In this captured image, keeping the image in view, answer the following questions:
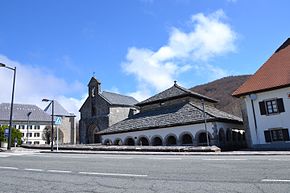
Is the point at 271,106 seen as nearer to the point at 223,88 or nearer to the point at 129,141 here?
the point at 129,141

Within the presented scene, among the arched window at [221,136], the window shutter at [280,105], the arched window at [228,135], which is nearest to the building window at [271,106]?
the window shutter at [280,105]

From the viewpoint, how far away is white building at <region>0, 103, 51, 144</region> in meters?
70.6

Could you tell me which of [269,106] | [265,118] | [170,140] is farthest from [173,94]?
[269,106]

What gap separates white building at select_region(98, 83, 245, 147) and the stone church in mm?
12793

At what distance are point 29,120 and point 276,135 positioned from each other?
6806cm

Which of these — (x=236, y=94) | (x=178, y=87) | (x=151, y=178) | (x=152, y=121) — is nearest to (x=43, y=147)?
(x=152, y=121)

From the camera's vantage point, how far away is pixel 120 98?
185 feet

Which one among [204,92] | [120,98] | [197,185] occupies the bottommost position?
[197,185]

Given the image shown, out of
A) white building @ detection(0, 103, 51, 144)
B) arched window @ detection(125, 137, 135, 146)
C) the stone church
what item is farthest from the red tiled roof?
white building @ detection(0, 103, 51, 144)

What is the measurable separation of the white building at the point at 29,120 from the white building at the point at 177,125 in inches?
1782

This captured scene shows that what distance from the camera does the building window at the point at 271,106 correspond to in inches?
919

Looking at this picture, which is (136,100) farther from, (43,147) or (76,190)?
(76,190)

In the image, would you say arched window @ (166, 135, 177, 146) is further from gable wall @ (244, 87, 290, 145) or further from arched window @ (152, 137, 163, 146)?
gable wall @ (244, 87, 290, 145)

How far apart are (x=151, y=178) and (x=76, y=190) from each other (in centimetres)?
234
